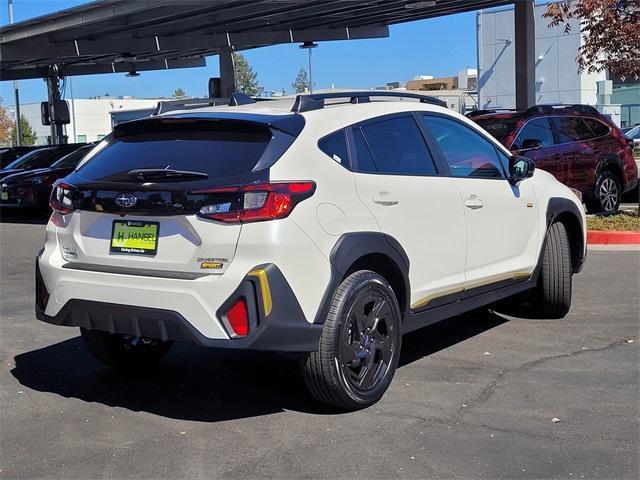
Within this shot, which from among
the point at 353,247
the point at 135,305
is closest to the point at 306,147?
the point at 353,247

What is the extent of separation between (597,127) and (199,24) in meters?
14.1

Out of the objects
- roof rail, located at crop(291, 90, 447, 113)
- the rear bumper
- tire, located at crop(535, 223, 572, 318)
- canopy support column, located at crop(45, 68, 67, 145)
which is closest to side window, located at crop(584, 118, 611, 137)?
tire, located at crop(535, 223, 572, 318)

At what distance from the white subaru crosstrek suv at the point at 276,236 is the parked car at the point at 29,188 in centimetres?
1202

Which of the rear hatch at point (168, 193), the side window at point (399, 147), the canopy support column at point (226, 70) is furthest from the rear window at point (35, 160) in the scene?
the side window at point (399, 147)

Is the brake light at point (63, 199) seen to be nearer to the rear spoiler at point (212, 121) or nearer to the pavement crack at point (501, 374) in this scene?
the rear spoiler at point (212, 121)

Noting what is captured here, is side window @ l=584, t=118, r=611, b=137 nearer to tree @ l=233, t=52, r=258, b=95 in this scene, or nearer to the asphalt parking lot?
the asphalt parking lot

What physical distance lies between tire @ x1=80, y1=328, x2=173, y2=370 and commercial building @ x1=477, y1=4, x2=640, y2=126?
4289 centimetres

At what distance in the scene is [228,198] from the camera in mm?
4191

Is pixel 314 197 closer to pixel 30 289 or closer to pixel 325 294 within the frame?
pixel 325 294

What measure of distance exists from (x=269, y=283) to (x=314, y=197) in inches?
22.2

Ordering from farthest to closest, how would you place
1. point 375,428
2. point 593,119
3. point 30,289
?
point 593,119, point 30,289, point 375,428

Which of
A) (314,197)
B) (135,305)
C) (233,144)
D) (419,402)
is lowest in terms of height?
(419,402)

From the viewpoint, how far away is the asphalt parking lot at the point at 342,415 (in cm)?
398

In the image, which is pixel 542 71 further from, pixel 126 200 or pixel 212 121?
pixel 126 200
